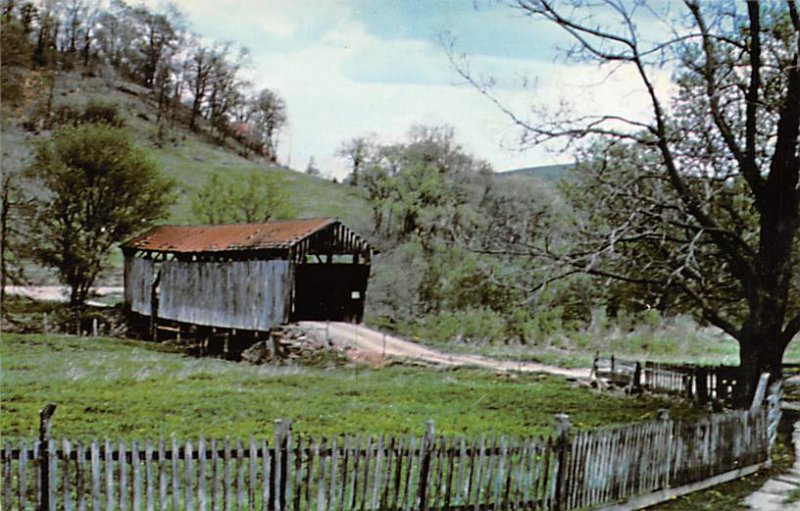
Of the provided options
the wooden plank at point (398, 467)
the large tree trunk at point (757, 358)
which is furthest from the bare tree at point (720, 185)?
the wooden plank at point (398, 467)

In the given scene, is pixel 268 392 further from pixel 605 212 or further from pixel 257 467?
pixel 605 212

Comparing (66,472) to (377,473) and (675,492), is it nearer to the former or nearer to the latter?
(377,473)

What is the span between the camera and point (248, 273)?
14.9 feet

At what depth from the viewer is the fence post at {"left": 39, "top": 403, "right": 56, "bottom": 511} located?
3186 millimetres

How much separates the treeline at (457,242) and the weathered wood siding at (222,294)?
0.67 metres

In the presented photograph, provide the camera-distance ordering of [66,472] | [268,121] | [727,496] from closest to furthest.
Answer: [66,472]
[268,121]
[727,496]

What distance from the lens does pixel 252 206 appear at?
438cm

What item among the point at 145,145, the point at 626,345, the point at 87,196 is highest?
the point at 145,145

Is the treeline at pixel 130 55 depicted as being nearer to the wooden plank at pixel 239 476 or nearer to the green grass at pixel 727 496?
the wooden plank at pixel 239 476

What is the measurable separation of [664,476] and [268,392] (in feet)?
9.04

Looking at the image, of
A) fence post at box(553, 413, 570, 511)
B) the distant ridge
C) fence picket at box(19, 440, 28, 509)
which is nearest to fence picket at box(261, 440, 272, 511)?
fence picket at box(19, 440, 28, 509)

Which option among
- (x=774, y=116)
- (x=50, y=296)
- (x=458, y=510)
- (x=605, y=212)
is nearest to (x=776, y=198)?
(x=774, y=116)

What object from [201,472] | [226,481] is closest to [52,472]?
[201,472]

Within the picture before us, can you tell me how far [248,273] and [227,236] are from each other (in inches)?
10.1
